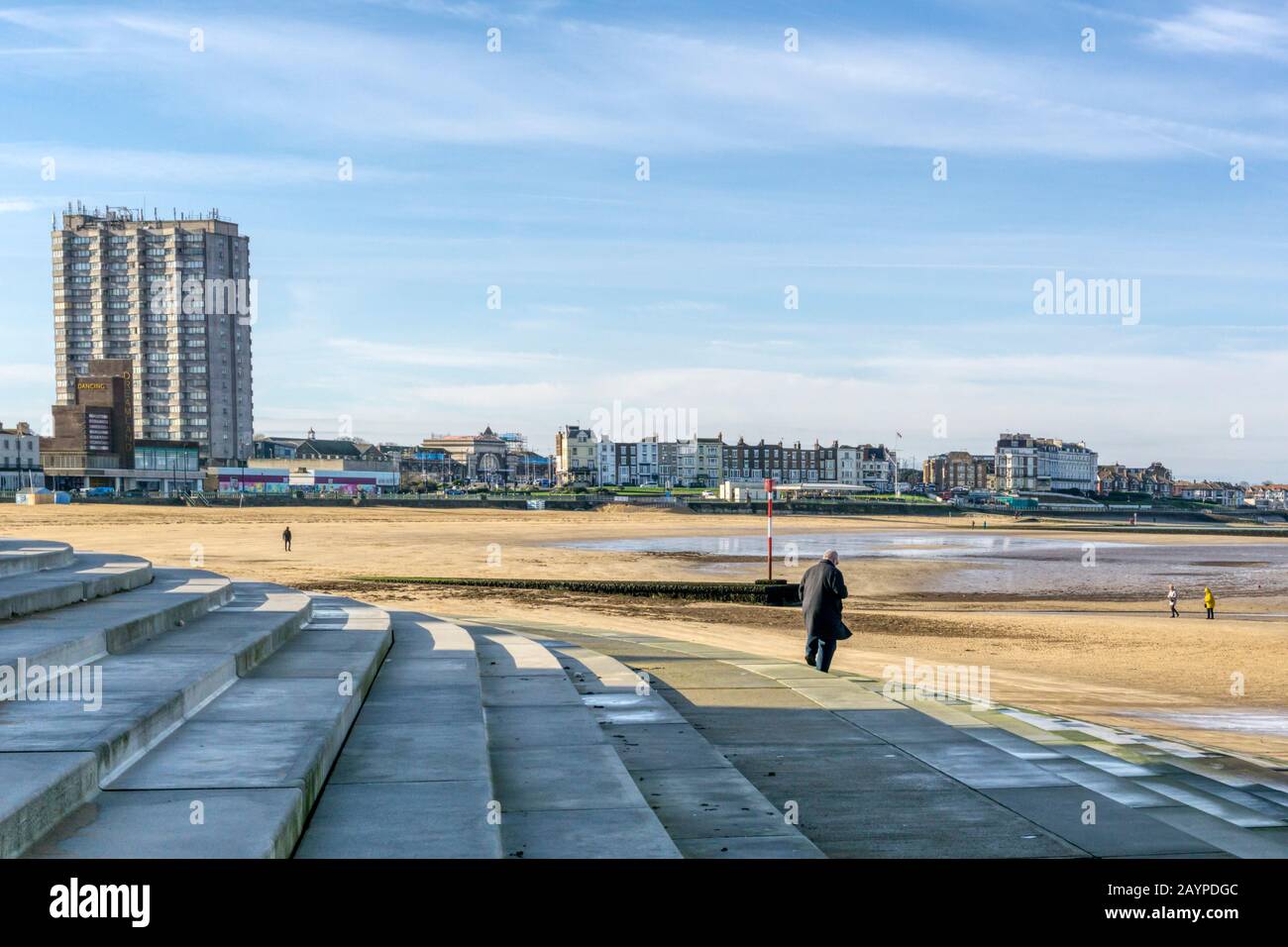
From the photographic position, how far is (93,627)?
356 inches

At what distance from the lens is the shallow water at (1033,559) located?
134ft

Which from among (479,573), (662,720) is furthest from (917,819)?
(479,573)

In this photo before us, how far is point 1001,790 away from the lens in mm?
7512

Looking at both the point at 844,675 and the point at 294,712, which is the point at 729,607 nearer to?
the point at 844,675

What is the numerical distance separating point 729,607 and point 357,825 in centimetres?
2372

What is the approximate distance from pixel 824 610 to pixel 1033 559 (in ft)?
152

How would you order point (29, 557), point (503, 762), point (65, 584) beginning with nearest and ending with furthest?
point (503, 762), point (65, 584), point (29, 557)

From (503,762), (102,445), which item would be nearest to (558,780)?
(503,762)
